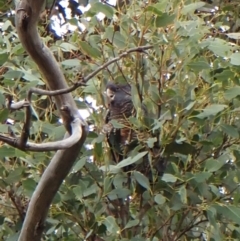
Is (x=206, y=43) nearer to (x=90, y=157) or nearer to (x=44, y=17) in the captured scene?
(x=90, y=157)

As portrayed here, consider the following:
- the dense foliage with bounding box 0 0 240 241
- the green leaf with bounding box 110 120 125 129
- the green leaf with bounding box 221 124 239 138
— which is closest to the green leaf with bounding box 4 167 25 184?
the dense foliage with bounding box 0 0 240 241

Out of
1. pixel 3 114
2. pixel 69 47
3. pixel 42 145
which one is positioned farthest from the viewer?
pixel 69 47

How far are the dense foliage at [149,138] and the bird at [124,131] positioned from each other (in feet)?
0.06

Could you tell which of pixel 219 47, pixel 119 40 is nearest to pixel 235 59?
pixel 219 47

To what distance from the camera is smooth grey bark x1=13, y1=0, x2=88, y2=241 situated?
1.10 m

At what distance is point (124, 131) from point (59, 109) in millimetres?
307

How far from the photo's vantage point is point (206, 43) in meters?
1.49

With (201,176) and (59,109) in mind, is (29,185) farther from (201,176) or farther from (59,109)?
(201,176)

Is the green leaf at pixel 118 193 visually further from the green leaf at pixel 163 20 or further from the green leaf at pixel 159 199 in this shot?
the green leaf at pixel 163 20

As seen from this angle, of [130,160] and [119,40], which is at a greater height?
[119,40]

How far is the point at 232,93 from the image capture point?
149 cm

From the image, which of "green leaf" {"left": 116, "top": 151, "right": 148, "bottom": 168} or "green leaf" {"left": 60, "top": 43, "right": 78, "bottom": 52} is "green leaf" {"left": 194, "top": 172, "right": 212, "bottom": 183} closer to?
"green leaf" {"left": 116, "top": 151, "right": 148, "bottom": 168}

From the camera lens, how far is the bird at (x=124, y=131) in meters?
1.48

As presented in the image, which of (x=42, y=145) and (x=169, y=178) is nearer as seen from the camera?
(x=42, y=145)
